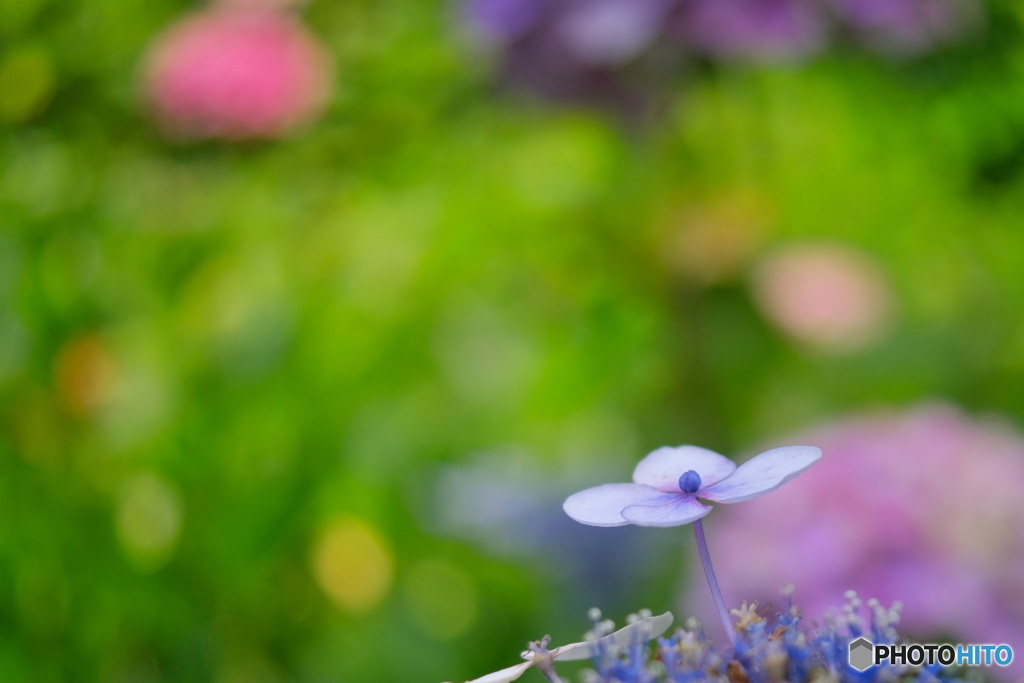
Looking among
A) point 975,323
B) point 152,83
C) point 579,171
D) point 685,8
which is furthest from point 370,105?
point 975,323

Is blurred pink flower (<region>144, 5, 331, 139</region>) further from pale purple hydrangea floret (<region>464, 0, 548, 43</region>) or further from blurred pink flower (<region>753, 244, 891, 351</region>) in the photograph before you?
blurred pink flower (<region>753, 244, 891, 351</region>)

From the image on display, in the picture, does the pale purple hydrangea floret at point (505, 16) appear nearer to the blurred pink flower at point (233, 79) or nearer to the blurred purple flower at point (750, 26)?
the blurred purple flower at point (750, 26)

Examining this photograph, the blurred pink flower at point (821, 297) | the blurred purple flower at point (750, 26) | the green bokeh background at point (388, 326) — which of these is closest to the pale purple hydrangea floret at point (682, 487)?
the blurred purple flower at point (750, 26)

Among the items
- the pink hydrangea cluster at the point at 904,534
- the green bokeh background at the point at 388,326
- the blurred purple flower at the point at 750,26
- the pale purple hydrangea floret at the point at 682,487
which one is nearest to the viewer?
the pale purple hydrangea floret at the point at 682,487

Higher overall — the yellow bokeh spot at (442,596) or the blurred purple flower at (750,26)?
the blurred purple flower at (750,26)

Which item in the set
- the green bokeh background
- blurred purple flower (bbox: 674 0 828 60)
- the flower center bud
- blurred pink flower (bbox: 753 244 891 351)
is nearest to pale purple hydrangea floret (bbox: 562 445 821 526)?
the flower center bud
